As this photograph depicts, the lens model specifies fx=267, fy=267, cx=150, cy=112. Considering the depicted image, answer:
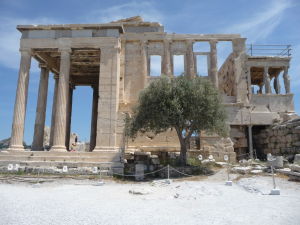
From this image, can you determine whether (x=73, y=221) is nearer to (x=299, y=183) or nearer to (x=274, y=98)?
(x=299, y=183)

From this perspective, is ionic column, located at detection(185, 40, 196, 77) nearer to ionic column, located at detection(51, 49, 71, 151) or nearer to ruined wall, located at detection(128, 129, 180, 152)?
ruined wall, located at detection(128, 129, 180, 152)

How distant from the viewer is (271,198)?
7934 millimetres

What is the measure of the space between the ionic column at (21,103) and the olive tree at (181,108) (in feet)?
25.0

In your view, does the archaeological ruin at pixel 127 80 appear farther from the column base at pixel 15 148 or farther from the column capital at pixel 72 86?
the column capital at pixel 72 86

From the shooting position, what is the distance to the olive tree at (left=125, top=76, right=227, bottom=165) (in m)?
14.3

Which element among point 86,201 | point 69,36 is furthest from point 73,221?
point 69,36

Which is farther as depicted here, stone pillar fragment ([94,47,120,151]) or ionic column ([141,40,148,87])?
ionic column ([141,40,148,87])

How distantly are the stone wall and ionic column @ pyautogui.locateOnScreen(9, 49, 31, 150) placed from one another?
17.4m

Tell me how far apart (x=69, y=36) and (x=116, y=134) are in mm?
7535

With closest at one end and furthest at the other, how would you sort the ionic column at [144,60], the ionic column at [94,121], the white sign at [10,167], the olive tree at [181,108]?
the olive tree at [181,108] → the white sign at [10,167] → the ionic column at [144,60] → the ionic column at [94,121]

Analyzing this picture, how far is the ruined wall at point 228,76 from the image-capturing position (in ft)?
74.8

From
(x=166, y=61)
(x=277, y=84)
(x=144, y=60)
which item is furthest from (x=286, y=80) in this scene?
(x=144, y=60)

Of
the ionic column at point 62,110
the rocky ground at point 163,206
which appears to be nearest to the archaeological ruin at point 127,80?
the ionic column at point 62,110

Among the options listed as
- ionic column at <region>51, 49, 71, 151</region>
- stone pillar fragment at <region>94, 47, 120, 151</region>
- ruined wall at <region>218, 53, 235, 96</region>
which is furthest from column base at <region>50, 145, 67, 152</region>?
ruined wall at <region>218, 53, 235, 96</region>
